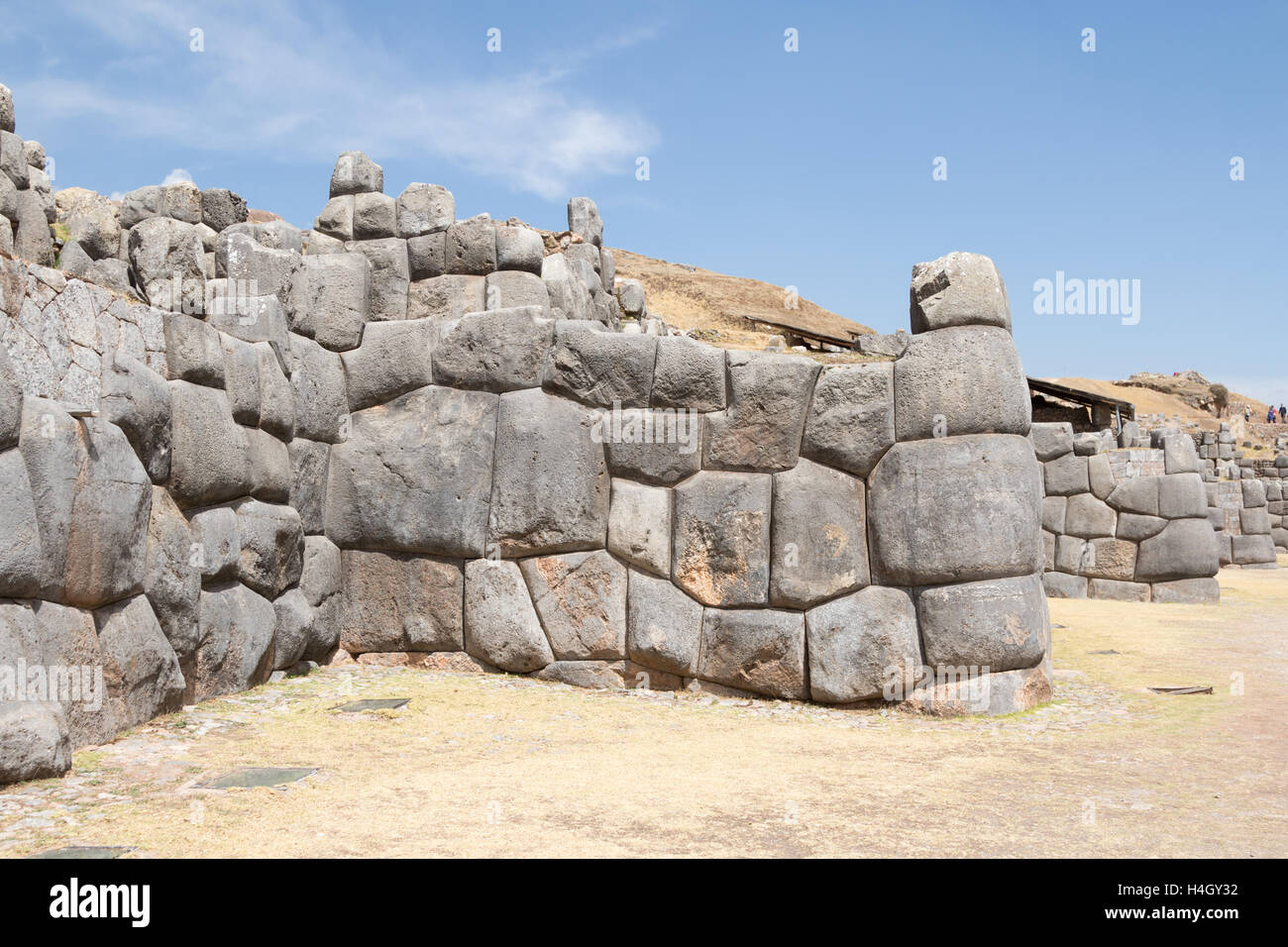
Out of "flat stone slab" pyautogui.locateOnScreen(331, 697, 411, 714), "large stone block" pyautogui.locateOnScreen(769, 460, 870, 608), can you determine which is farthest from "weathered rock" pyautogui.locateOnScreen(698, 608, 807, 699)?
"flat stone slab" pyautogui.locateOnScreen(331, 697, 411, 714)

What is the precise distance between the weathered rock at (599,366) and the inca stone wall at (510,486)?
0.02 metres

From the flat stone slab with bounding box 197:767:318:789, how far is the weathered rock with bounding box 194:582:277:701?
55.6 inches

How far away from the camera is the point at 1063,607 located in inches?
471

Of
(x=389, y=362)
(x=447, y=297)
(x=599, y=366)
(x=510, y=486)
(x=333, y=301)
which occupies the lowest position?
(x=510, y=486)

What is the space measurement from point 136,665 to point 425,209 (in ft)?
14.5

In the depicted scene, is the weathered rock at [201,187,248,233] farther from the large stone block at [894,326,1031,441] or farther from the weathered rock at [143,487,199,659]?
the large stone block at [894,326,1031,441]

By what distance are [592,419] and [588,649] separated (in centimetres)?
162

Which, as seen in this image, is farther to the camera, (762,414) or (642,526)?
(642,526)

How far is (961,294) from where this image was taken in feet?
20.5

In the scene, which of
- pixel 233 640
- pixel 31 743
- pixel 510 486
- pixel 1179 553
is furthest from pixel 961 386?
pixel 1179 553

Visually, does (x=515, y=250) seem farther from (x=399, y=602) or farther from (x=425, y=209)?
(x=399, y=602)

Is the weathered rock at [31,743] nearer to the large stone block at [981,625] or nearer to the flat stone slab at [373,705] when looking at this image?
the flat stone slab at [373,705]

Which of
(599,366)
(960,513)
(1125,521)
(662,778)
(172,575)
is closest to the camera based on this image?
(662,778)
